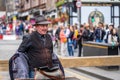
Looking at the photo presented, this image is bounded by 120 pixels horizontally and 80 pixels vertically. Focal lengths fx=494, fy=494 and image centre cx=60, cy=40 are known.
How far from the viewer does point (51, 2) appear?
6391 centimetres

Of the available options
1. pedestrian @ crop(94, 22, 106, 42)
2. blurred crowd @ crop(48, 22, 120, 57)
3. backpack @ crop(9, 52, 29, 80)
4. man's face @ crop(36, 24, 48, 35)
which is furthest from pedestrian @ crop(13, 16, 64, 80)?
pedestrian @ crop(94, 22, 106, 42)

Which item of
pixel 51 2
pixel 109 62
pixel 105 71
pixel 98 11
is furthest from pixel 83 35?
pixel 51 2

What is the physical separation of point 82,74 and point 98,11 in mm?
31055

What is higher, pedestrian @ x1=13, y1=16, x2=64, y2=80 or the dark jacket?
pedestrian @ x1=13, y1=16, x2=64, y2=80

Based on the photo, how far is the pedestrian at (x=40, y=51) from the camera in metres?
6.33

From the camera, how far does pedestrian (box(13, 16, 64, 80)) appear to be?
249 inches

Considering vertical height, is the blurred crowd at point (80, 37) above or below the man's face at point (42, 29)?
below

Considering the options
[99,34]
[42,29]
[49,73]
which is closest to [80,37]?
[99,34]

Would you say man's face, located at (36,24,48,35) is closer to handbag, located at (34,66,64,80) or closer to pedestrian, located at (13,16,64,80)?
pedestrian, located at (13,16,64,80)

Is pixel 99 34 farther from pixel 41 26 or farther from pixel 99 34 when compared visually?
pixel 41 26

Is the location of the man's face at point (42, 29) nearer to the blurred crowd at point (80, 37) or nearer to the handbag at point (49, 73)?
the handbag at point (49, 73)

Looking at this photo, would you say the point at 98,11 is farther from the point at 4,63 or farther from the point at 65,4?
the point at 4,63

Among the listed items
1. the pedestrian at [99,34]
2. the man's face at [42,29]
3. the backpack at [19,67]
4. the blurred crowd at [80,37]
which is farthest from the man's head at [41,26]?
the pedestrian at [99,34]

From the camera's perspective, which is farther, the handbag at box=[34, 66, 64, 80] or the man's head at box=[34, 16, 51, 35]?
the man's head at box=[34, 16, 51, 35]
